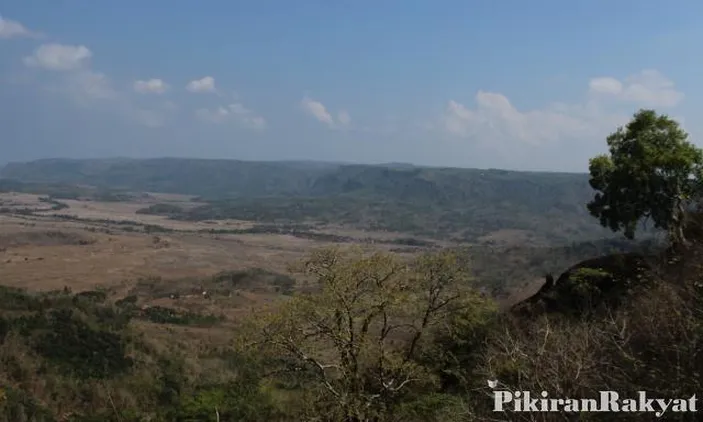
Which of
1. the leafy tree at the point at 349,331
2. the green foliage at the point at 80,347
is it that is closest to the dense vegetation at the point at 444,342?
the leafy tree at the point at 349,331

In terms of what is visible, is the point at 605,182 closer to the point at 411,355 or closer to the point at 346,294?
the point at 411,355

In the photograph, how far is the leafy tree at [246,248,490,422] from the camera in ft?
56.4

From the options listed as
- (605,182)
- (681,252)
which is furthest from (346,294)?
(605,182)

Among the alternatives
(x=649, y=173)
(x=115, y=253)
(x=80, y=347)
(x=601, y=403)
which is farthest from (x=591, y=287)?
(x=115, y=253)

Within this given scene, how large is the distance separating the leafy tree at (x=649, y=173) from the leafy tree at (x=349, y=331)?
13.4 meters

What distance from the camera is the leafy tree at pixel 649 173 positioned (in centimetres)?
2594

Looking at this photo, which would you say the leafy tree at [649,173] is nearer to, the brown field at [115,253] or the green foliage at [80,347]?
the green foliage at [80,347]

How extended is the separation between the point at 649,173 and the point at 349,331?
672 inches

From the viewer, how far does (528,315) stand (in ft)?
84.9

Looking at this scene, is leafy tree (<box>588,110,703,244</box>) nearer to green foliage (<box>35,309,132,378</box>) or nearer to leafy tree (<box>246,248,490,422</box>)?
leafy tree (<box>246,248,490,422</box>)

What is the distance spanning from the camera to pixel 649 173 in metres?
26.5

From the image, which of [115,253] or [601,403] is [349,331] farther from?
[115,253]

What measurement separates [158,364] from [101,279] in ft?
158

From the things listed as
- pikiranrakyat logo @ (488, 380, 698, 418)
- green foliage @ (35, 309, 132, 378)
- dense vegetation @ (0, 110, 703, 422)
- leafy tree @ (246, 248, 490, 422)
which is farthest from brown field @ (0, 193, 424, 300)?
pikiranrakyat logo @ (488, 380, 698, 418)
